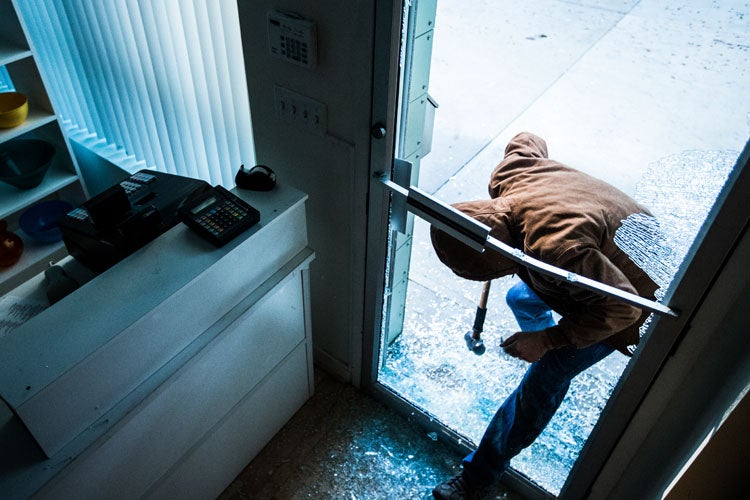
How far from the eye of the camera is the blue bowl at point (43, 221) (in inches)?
96.4

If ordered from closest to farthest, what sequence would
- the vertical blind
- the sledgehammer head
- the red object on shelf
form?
the vertical blind → the sledgehammer head → the red object on shelf

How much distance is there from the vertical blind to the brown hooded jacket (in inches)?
32.3

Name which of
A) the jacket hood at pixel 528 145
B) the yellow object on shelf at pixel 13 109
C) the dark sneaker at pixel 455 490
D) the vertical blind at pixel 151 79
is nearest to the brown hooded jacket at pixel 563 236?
the jacket hood at pixel 528 145

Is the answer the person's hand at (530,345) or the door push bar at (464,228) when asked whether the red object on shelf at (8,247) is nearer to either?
the door push bar at (464,228)

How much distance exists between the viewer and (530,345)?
1442 millimetres

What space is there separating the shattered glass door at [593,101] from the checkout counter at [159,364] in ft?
1.38

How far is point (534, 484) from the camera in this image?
5.81 feet

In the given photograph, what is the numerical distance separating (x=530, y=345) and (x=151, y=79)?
1.53 metres

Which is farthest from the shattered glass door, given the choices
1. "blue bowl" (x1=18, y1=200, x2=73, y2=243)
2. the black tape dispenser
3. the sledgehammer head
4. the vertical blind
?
"blue bowl" (x1=18, y1=200, x2=73, y2=243)

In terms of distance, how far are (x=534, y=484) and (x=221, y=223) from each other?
123 cm

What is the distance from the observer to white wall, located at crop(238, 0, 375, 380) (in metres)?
1.34

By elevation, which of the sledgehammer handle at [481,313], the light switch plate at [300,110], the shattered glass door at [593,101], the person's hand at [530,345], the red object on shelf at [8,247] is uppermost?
the shattered glass door at [593,101]

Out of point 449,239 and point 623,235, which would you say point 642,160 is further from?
point 449,239

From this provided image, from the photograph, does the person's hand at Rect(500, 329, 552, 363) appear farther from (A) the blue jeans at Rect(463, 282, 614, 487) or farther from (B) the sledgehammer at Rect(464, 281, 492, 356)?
(B) the sledgehammer at Rect(464, 281, 492, 356)
